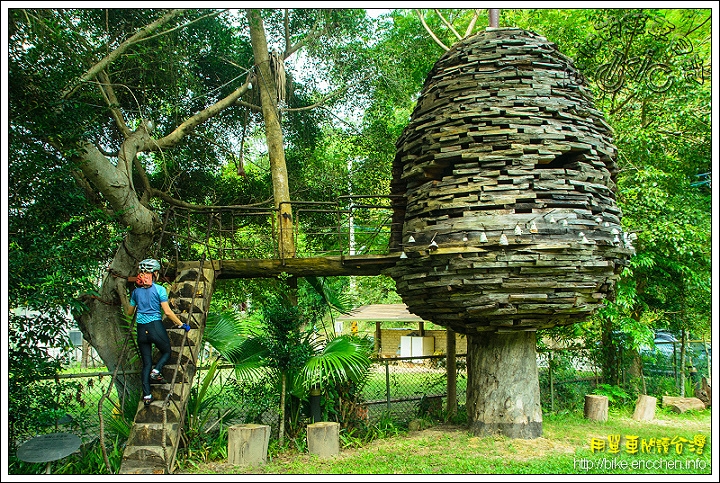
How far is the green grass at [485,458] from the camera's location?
272 inches

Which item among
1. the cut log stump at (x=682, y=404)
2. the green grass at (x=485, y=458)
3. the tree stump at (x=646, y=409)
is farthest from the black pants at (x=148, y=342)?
the cut log stump at (x=682, y=404)

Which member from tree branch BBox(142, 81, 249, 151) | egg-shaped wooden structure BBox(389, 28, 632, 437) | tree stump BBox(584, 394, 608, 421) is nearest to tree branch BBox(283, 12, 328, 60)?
tree branch BBox(142, 81, 249, 151)

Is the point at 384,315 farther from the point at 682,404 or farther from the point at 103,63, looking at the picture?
the point at 103,63

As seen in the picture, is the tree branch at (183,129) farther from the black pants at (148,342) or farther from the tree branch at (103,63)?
the black pants at (148,342)

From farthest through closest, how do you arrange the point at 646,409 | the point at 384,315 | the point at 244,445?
the point at 384,315, the point at 646,409, the point at 244,445

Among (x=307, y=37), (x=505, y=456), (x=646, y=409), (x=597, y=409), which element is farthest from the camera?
(x=307, y=37)

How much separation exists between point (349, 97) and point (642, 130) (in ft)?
21.6

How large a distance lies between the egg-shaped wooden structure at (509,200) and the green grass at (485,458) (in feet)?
1.71

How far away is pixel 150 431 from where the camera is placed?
6.40 meters

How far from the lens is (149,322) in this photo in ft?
21.9

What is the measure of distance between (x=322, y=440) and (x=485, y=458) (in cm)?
224

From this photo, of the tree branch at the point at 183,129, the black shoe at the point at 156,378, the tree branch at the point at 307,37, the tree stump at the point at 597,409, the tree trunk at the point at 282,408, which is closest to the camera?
the black shoe at the point at 156,378

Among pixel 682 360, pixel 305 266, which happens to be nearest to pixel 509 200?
pixel 305 266

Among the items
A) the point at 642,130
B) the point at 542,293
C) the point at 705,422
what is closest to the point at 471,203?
the point at 542,293
